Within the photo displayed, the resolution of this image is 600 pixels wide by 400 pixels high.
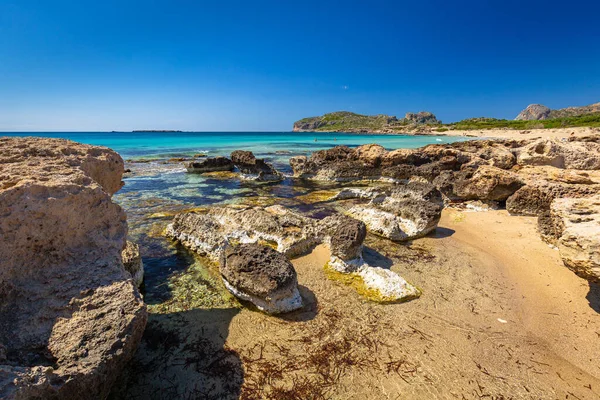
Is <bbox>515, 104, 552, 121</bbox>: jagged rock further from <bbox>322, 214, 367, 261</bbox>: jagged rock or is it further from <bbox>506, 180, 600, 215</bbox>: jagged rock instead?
<bbox>322, 214, 367, 261</bbox>: jagged rock

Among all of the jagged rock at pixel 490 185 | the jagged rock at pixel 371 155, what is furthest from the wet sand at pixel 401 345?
the jagged rock at pixel 371 155

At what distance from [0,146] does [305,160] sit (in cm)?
1762

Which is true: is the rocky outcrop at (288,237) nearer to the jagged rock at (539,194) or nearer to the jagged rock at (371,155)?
the jagged rock at (539,194)

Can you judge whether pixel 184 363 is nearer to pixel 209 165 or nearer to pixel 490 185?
pixel 490 185

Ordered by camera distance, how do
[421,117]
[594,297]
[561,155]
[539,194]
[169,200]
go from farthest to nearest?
[421,117], [561,155], [169,200], [539,194], [594,297]

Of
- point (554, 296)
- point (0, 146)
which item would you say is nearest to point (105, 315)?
point (0, 146)

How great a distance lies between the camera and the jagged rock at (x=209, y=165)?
75.8 feet

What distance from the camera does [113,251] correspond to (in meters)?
3.91

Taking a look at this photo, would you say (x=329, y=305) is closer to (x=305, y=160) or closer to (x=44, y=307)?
(x=44, y=307)

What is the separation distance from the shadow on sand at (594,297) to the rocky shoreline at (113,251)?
0.70ft

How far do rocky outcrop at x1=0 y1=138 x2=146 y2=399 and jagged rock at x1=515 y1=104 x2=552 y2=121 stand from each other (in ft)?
549

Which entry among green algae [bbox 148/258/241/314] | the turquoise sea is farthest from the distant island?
green algae [bbox 148/258/241/314]

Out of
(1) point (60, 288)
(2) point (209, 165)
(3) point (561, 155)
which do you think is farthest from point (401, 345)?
(2) point (209, 165)

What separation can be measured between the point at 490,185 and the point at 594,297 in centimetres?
632
